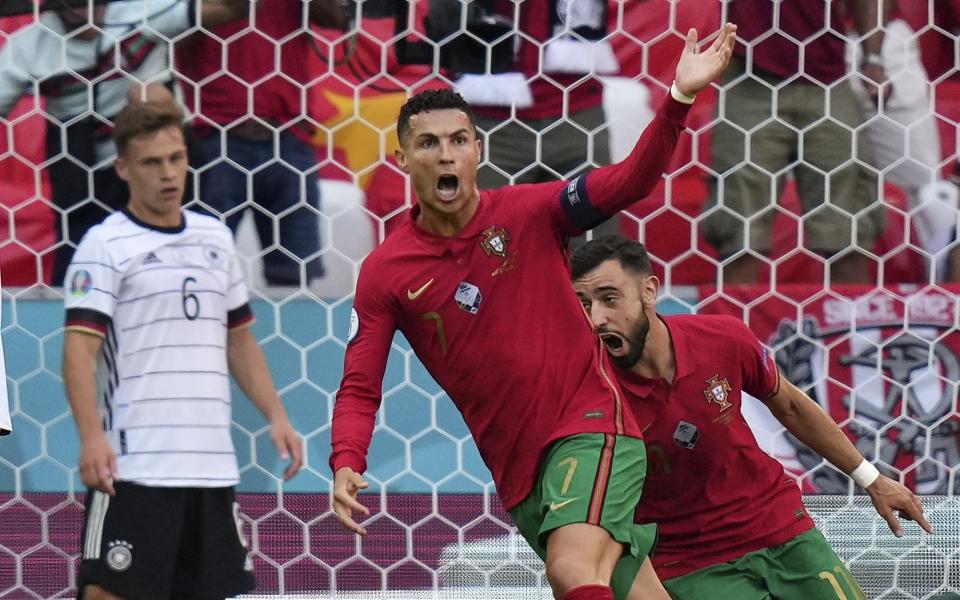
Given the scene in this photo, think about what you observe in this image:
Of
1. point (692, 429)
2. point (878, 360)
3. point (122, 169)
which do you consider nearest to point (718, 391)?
point (692, 429)

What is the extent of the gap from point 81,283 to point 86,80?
25.0 inches

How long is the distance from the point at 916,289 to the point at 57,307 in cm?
240

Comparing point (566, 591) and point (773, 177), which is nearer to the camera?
point (566, 591)

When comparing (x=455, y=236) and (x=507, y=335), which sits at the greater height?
(x=455, y=236)

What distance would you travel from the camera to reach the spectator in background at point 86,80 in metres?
4.60

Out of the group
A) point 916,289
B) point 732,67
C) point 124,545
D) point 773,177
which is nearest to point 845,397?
point 916,289

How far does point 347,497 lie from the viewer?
322 cm

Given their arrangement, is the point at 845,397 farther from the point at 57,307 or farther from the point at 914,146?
the point at 57,307

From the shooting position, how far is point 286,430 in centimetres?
448

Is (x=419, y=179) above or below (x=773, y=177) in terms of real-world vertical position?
above

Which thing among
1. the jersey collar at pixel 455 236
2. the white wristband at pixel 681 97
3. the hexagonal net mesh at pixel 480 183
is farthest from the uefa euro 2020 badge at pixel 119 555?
the white wristband at pixel 681 97

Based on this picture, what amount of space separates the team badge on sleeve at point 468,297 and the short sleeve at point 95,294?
1.21 metres

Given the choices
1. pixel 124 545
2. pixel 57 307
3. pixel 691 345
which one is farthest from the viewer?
pixel 57 307

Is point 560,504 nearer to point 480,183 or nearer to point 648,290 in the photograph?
point 648,290
